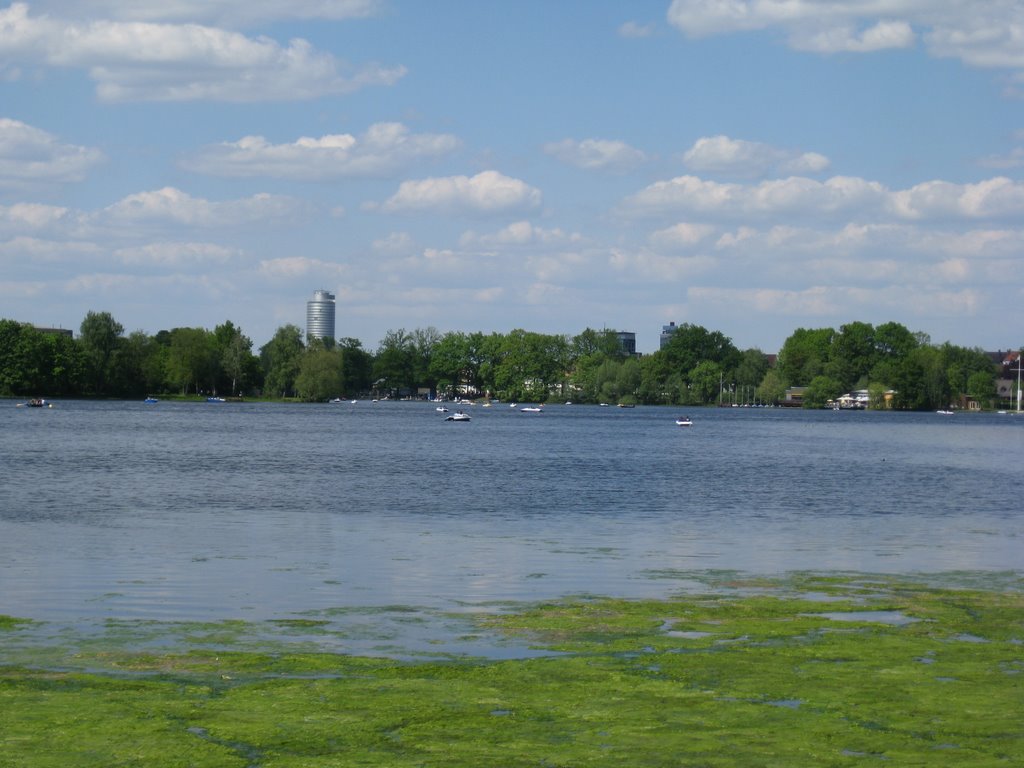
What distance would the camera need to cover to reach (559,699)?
618 inches

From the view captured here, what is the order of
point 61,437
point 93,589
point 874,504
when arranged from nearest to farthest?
point 93,589, point 874,504, point 61,437

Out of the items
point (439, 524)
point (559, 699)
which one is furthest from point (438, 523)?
point (559, 699)

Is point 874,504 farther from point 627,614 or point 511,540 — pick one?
point 627,614

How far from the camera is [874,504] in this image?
50.7 meters

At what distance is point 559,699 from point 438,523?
2448 cm

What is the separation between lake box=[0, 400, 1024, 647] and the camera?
2550 cm

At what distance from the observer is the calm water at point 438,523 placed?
25641 millimetres

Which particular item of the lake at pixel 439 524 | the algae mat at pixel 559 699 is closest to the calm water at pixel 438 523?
the lake at pixel 439 524

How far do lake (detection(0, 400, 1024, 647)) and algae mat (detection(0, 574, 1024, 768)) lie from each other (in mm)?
4146

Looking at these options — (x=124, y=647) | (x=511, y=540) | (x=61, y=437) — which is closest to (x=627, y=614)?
(x=124, y=647)

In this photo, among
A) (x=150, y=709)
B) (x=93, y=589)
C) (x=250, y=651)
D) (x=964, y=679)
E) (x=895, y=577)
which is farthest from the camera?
(x=895, y=577)

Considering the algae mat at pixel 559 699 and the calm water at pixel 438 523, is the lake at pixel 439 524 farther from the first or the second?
the algae mat at pixel 559 699

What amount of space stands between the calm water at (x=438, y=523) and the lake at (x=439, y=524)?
4.4 inches

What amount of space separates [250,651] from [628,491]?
37.9 m
